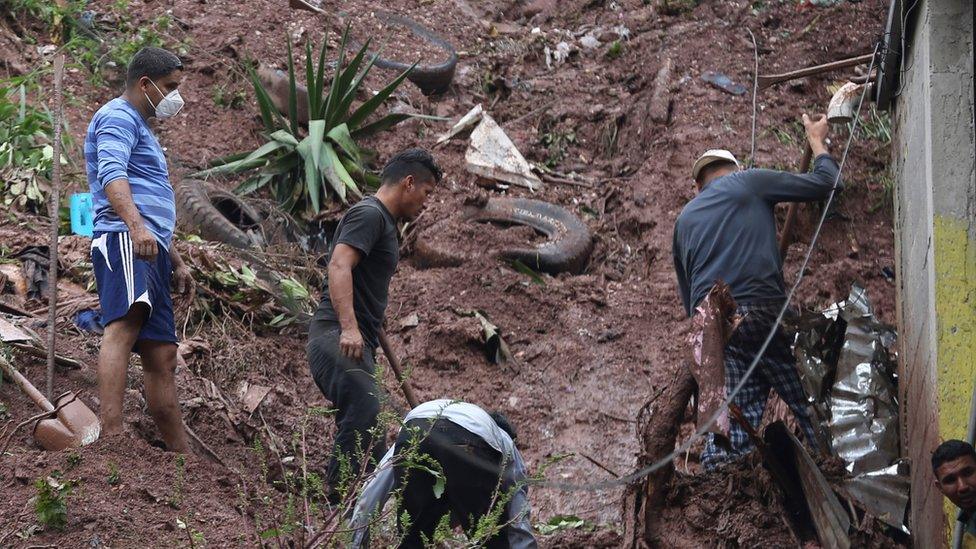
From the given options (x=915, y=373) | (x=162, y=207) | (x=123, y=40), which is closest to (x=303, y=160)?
(x=123, y=40)

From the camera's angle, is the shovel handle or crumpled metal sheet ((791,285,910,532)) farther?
crumpled metal sheet ((791,285,910,532))

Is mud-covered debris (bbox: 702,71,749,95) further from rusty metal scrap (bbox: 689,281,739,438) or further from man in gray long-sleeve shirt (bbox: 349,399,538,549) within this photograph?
man in gray long-sleeve shirt (bbox: 349,399,538,549)

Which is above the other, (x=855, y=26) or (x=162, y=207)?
(x=855, y=26)

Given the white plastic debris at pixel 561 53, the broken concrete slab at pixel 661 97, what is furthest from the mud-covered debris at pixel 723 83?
the white plastic debris at pixel 561 53

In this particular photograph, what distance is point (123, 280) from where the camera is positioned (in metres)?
4.46

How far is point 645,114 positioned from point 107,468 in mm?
6700

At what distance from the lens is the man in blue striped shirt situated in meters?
4.45

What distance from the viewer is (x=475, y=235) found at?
8430mm

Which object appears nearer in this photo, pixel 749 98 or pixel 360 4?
pixel 749 98

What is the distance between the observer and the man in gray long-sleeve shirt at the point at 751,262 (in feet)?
16.8

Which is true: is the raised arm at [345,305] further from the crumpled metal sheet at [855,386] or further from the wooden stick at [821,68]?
the wooden stick at [821,68]

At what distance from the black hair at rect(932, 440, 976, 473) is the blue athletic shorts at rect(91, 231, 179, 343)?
2962mm

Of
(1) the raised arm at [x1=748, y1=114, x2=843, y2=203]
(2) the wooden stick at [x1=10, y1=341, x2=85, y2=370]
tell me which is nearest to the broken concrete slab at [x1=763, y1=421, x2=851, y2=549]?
(1) the raised arm at [x1=748, y1=114, x2=843, y2=203]

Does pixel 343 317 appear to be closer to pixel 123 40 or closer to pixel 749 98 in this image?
pixel 749 98
